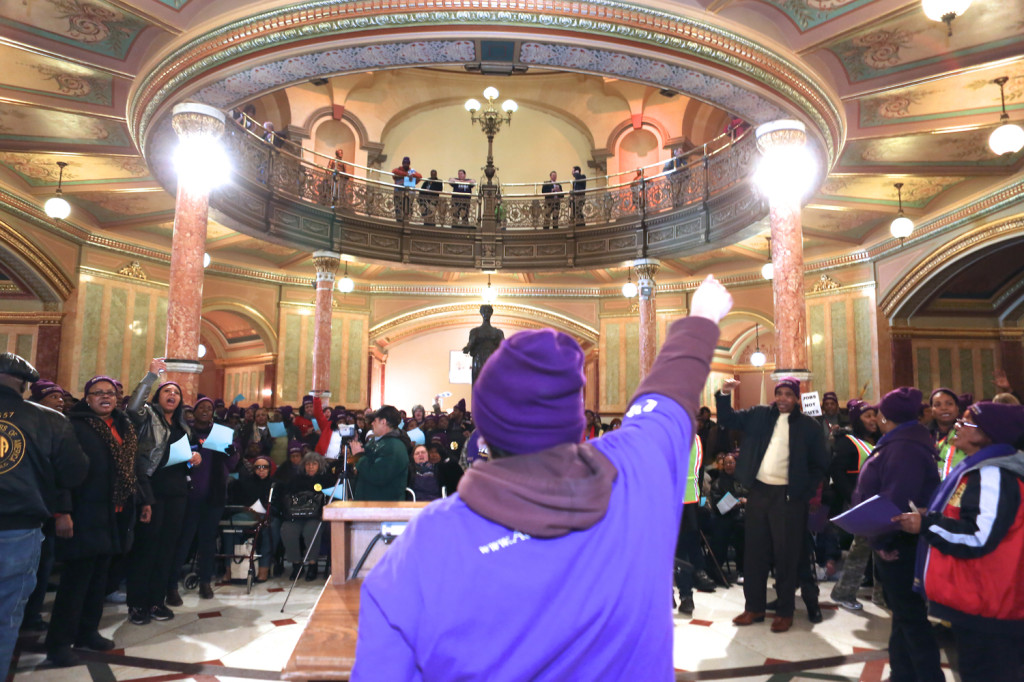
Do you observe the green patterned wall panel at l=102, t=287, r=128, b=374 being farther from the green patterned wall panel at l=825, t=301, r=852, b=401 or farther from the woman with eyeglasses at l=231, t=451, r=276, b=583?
the green patterned wall panel at l=825, t=301, r=852, b=401

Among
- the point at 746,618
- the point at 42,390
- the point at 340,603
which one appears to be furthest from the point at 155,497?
the point at 746,618

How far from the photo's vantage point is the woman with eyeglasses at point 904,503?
3.54m

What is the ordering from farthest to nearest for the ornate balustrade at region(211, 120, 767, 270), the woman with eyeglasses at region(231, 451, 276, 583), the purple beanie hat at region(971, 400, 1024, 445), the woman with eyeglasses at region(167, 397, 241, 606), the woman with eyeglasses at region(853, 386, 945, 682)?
the ornate balustrade at region(211, 120, 767, 270) → the woman with eyeglasses at region(231, 451, 276, 583) → the woman with eyeglasses at region(167, 397, 241, 606) → the woman with eyeglasses at region(853, 386, 945, 682) → the purple beanie hat at region(971, 400, 1024, 445)

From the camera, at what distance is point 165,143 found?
9.23 metres

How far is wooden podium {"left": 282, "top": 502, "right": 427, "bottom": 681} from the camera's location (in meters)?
2.24

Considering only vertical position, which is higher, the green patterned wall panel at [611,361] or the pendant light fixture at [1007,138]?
the pendant light fixture at [1007,138]

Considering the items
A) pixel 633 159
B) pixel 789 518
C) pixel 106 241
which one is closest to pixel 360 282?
pixel 106 241

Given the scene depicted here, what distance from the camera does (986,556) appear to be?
306cm

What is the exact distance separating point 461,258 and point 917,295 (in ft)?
29.9

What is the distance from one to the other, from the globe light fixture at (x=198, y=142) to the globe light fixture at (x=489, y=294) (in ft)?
34.8

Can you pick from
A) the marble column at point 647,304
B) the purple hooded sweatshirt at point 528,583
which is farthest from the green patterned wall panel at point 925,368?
the purple hooded sweatshirt at point 528,583

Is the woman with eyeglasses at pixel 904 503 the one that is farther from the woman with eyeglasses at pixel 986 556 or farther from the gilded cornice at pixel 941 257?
the gilded cornice at pixel 941 257

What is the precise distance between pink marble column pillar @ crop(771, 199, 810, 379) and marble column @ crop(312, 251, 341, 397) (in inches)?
332

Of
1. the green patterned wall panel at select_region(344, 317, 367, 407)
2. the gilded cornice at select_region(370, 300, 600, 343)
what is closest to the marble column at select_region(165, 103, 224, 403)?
the green patterned wall panel at select_region(344, 317, 367, 407)
